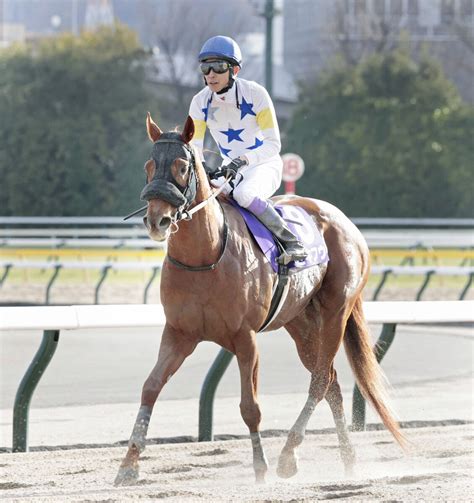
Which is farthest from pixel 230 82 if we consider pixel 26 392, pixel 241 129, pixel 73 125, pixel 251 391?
pixel 73 125

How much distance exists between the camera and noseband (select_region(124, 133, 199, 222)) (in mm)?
6262

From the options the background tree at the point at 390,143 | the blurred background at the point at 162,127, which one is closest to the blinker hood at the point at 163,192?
the blurred background at the point at 162,127

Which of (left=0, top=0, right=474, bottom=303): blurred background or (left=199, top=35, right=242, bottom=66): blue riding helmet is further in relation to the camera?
(left=0, top=0, right=474, bottom=303): blurred background

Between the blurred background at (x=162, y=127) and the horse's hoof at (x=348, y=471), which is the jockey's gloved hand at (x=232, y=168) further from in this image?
the blurred background at (x=162, y=127)

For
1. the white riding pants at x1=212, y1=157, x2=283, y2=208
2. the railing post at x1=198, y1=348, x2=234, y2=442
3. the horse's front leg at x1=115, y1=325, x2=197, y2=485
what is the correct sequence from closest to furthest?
the horse's front leg at x1=115, y1=325, x2=197, y2=485 < the white riding pants at x1=212, y1=157, x2=283, y2=208 < the railing post at x1=198, y1=348, x2=234, y2=442

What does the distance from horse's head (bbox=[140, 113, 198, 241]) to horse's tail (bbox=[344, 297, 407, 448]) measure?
1889mm

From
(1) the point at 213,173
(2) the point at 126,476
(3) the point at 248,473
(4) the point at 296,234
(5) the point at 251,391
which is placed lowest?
(3) the point at 248,473

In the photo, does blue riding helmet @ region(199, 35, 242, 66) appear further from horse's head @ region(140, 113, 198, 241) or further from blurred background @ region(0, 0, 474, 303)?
blurred background @ region(0, 0, 474, 303)

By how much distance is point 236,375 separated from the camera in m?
12.4

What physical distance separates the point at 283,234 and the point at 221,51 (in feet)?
3.16

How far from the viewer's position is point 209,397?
28.7 feet

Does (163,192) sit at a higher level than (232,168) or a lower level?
higher

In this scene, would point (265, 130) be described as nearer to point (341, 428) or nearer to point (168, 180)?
point (168, 180)

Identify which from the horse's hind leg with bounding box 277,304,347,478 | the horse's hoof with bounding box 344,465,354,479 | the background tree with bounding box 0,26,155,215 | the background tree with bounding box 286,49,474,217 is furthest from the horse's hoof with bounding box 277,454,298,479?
the background tree with bounding box 0,26,155,215
